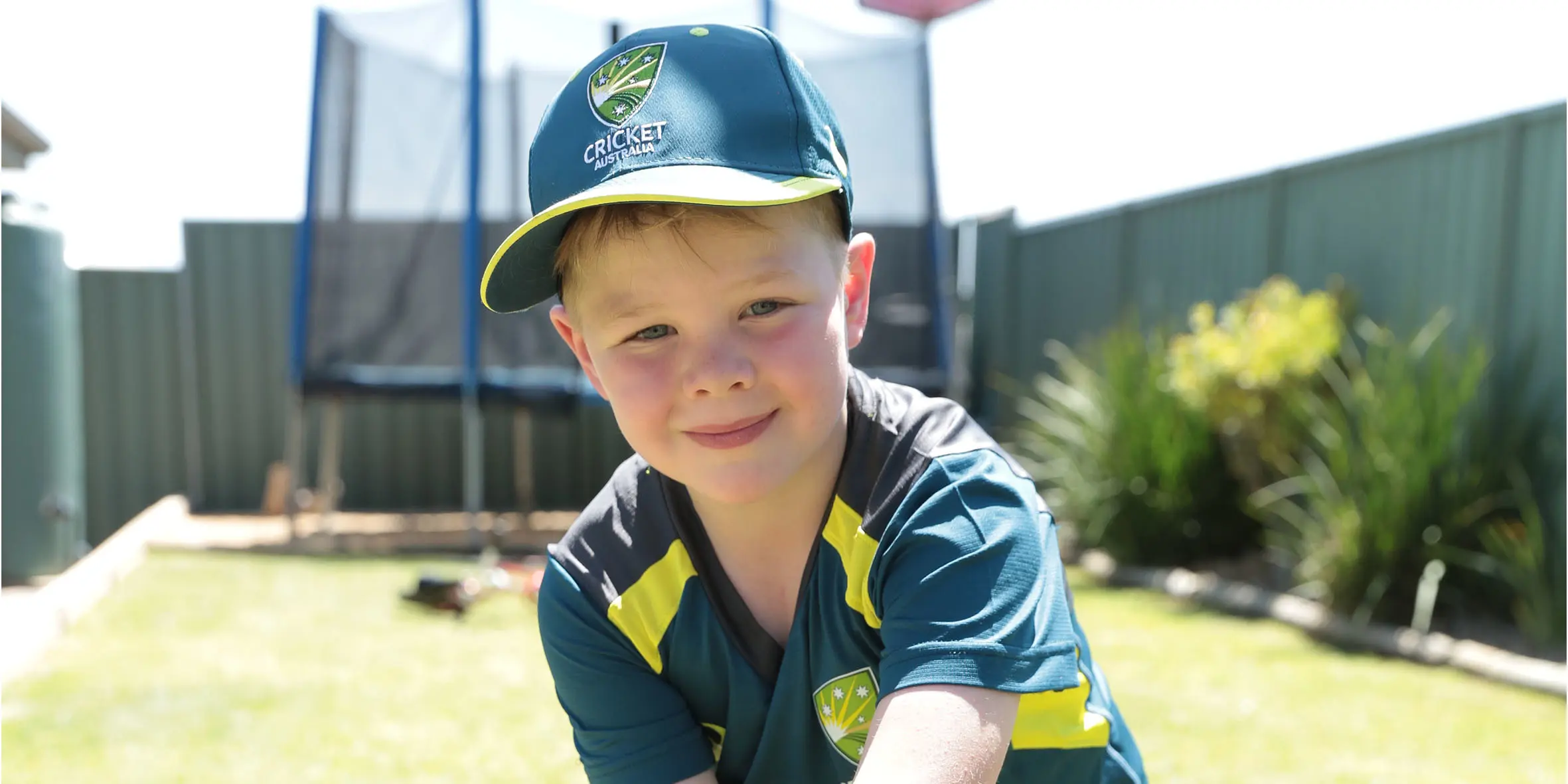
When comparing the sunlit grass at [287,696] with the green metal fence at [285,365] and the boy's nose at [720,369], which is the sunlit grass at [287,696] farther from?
the green metal fence at [285,365]

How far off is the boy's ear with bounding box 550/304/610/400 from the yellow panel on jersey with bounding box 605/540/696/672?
0.23 metres

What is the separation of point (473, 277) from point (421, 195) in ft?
2.21

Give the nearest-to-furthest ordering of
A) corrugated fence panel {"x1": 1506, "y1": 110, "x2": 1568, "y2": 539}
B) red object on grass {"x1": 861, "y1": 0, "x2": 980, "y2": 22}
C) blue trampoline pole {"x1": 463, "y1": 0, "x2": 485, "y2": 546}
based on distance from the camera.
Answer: corrugated fence panel {"x1": 1506, "y1": 110, "x2": 1568, "y2": 539} → blue trampoline pole {"x1": 463, "y1": 0, "x2": 485, "y2": 546} → red object on grass {"x1": 861, "y1": 0, "x2": 980, "y2": 22}

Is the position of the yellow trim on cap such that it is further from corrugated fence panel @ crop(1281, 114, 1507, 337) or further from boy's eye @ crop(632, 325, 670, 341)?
corrugated fence panel @ crop(1281, 114, 1507, 337)

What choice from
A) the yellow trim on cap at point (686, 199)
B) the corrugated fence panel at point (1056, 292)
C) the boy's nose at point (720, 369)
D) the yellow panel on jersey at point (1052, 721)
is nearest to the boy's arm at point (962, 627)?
the yellow panel on jersey at point (1052, 721)

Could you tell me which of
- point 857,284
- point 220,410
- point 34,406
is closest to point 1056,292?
point 220,410

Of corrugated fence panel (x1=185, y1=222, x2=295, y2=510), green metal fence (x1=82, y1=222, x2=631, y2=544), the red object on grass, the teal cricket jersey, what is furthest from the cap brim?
corrugated fence panel (x1=185, y1=222, x2=295, y2=510)

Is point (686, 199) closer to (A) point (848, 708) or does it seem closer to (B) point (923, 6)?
(A) point (848, 708)

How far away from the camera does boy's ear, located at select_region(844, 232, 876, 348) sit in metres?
1.49

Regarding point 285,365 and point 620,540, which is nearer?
point 620,540

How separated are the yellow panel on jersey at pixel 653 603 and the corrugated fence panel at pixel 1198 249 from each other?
551 centimetres

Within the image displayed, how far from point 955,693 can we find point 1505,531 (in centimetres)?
390

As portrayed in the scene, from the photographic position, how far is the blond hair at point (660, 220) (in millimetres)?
1287

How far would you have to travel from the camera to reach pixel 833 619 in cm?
142
